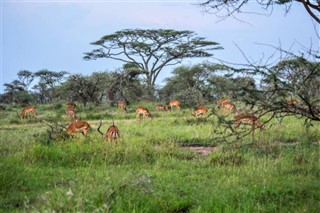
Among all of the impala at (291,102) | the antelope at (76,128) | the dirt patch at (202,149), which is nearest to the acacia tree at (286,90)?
the impala at (291,102)

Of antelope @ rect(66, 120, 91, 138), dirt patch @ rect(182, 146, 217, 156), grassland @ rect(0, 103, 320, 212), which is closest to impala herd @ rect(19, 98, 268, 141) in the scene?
antelope @ rect(66, 120, 91, 138)

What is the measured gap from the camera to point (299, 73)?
572cm

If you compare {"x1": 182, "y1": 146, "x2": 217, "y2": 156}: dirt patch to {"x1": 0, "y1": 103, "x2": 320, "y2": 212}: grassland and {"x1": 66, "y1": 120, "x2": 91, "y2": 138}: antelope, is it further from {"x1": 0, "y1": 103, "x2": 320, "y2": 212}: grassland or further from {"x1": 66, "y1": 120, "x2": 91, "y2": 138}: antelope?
{"x1": 66, "y1": 120, "x2": 91, "y2": 138}: antelope

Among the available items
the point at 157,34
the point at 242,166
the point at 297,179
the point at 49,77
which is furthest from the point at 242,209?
the point at 49,77

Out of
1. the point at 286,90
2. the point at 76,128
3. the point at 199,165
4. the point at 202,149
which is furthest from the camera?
the point at 76,128

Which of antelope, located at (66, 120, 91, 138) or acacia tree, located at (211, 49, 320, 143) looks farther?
antelope, located at (66, 120, 91, 138)

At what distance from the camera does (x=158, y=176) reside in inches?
267

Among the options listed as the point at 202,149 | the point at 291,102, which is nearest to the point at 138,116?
the point at 202,149

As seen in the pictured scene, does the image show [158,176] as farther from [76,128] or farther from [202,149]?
[76,128]

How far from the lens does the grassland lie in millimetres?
5043

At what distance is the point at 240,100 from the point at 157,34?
27702mm

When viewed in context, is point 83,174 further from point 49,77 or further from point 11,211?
point 49,77

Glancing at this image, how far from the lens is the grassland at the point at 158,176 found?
5.04m

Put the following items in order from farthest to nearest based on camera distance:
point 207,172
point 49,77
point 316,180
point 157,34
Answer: point 49,77, point 157,34, point 207,172, point 316,180
